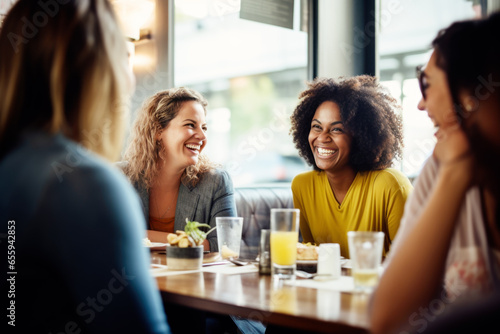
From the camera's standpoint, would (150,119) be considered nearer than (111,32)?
No

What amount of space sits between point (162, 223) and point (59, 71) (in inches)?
68.2

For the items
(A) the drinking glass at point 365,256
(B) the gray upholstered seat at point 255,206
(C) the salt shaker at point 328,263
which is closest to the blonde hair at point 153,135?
(B) the gray upholstered seat at point 255,206

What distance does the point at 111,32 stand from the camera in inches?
38.4

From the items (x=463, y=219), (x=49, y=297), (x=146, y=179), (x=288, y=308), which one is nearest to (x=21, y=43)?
(x=49, y=297)

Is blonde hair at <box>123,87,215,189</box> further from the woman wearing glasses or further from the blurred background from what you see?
the woman wearing glasses

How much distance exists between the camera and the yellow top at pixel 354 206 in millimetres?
2404

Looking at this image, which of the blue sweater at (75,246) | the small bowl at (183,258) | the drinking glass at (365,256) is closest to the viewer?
the blue sweater at (75,246)

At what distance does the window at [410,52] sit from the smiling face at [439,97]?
245 cm

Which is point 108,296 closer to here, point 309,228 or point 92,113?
point 92,113

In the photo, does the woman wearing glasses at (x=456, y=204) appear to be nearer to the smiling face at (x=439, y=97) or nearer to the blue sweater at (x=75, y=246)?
the smiling face at (x=439, y=97)

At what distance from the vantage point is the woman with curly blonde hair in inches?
99.7

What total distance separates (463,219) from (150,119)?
6.48ft

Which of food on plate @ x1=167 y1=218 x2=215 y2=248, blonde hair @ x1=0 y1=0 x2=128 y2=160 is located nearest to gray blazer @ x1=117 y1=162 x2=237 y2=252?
food on plate @ x1=167 y1=218 x2=215 y2=248

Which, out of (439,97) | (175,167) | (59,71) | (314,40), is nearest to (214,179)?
(175,167)
